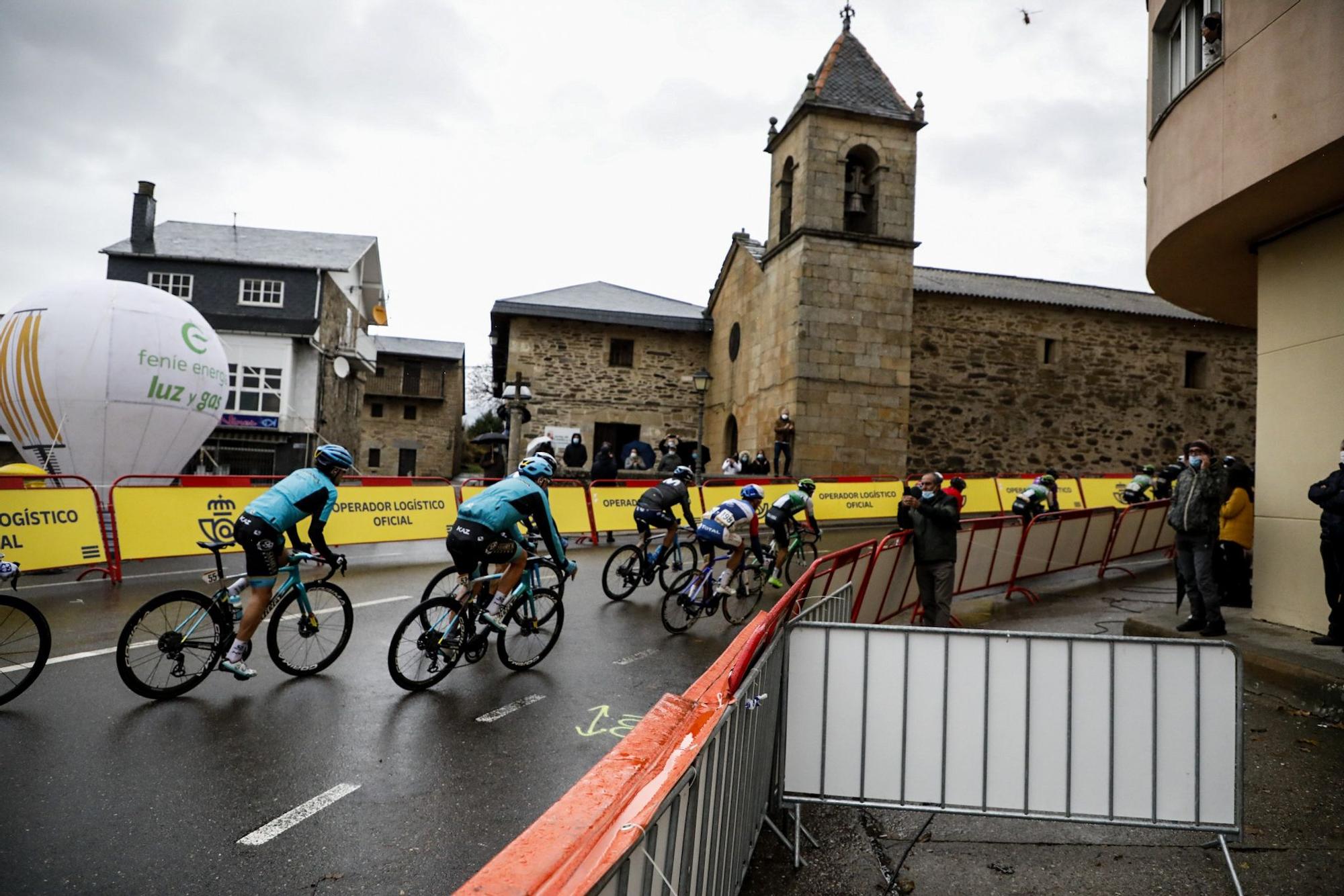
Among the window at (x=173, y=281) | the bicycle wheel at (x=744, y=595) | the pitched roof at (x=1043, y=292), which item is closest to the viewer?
the bicycle wheel at (x=744, y=595)

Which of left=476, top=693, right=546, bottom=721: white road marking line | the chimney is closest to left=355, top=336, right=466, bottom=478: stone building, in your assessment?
the chimney

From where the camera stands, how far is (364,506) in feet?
43.6

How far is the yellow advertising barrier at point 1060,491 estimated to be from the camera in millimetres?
20609

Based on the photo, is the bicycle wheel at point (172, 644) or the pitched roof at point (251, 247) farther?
the pitched roof at point (251, 247)

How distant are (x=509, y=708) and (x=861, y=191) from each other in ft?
68.1

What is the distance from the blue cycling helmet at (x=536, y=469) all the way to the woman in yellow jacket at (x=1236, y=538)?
682 cm

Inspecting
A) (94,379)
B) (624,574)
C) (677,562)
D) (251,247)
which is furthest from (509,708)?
(251,247)

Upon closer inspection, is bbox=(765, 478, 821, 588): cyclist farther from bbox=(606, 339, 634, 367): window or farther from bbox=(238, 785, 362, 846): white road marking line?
bbox=(606, 339, 634, 367): window

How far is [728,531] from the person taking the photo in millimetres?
8922

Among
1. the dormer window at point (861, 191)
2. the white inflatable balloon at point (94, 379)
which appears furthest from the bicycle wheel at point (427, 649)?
the dormer window at point (861, 191)

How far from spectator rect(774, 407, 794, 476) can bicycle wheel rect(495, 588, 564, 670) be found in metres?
14.6

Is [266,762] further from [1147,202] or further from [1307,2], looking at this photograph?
[1147,202]

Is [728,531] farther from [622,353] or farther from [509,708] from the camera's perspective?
[622,353]

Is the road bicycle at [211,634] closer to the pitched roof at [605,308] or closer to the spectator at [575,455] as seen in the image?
the spectator at [575,455]
